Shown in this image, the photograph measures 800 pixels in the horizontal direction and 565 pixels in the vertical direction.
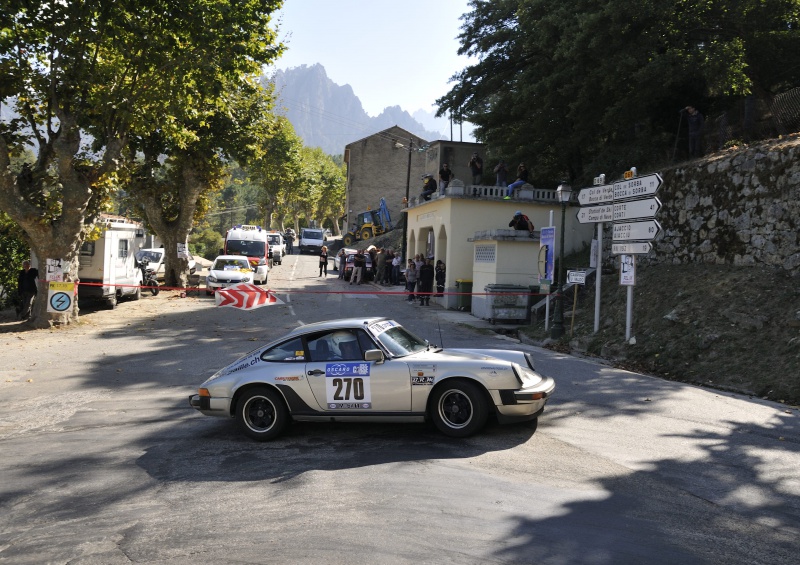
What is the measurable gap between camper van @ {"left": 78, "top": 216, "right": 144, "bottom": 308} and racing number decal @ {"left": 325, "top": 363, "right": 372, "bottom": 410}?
16.1 metres

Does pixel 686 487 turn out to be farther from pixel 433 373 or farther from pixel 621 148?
pixel 621 148

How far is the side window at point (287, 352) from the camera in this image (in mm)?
8227

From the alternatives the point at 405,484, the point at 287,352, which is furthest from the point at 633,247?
the point at 405,484

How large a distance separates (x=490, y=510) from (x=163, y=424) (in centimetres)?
518

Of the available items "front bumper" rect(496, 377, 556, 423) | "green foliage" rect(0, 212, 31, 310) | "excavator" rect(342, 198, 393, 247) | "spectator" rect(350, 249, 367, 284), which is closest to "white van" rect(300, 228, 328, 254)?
"excavator" rect(342, 198, 393, 247)

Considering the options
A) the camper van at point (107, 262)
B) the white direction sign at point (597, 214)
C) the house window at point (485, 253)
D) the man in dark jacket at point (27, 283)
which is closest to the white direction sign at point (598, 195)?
the white direction sign at point (597, 214)

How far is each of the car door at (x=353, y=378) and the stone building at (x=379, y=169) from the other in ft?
201

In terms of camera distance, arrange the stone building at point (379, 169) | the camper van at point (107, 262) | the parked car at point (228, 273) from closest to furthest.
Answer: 1. the camper van at point (107, 262)
2. the parked car at point (228, 273)
3. the stone building at point (379, 169)

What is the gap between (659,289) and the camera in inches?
630

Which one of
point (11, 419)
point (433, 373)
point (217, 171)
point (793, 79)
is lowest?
point (11, 419)

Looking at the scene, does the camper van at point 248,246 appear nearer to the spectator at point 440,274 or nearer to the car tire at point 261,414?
the spectator at point 440,274

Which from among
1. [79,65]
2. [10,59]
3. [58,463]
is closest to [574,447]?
[58,463]

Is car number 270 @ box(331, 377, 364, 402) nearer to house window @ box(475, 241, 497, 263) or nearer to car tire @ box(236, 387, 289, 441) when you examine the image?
car tire @ box(236, 387, 289, 441)

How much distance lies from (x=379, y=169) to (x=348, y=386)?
63.3m
